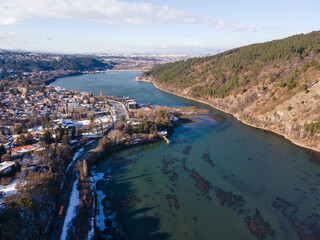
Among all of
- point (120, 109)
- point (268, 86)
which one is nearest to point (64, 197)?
point (120, 109)

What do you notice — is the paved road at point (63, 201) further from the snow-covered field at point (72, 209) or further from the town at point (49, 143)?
the snow-covered field at point (72, 209)

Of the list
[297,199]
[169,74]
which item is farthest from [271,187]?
[169,74]

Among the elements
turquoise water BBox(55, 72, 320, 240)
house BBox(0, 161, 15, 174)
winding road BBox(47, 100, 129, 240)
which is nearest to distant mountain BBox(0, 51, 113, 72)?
winding road BBox(47, 100, 129, 240)

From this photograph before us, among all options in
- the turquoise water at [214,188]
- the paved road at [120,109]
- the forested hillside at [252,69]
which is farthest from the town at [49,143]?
the forested hillside at [252,69]

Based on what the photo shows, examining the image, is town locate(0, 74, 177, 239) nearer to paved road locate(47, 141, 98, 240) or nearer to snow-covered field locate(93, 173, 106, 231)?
paved road locate(47, 141, 98, 240)

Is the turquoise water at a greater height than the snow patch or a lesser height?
greater
